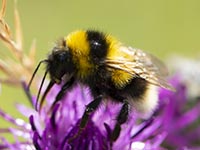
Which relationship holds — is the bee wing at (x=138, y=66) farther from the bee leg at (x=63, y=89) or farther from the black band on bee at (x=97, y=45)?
the bee leg at (x=63, y=89)

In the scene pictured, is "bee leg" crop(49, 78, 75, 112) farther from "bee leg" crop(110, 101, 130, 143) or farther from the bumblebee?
"bee leg" crop(110, 101, 130, 143)

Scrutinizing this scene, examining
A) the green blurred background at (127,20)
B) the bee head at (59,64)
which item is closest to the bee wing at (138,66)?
the bee head at (59,64)

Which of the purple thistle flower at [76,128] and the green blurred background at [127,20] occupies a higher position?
the purple thistle flower at [76,128]

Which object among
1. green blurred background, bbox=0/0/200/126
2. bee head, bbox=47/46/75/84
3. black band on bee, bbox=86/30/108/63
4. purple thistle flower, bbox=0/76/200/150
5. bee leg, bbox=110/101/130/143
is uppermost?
black band on bee, bbox=86/30/108/63

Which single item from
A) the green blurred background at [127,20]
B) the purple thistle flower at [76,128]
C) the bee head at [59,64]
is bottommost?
the green blurred background at [127,20]

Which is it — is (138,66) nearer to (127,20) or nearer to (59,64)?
(59,64)

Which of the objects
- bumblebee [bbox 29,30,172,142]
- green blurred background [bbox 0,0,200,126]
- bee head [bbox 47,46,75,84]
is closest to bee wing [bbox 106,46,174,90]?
bumblebee [bbox 29,30,172,142]

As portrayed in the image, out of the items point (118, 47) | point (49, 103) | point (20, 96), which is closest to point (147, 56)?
point (118, 47)
